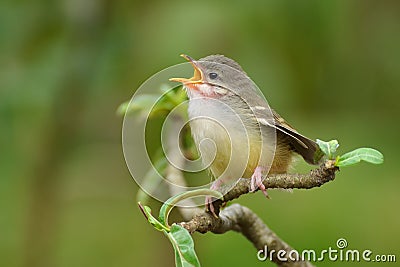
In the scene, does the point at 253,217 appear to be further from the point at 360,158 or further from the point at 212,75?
the point at 360,158

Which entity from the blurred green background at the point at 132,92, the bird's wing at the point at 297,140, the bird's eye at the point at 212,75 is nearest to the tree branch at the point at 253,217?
the bird's wing at the point at 297,140

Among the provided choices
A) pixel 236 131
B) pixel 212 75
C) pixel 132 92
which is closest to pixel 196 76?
pixel 212 75

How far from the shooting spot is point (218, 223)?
118 centimetres

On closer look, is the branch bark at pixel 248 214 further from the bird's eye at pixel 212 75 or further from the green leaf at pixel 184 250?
the bird's eye at pixel 212 75

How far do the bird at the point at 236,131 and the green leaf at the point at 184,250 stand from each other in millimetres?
240

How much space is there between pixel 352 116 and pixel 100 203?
1196 millimetres

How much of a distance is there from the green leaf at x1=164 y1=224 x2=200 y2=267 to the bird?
0.79 feet

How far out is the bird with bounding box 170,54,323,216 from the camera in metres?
1.25

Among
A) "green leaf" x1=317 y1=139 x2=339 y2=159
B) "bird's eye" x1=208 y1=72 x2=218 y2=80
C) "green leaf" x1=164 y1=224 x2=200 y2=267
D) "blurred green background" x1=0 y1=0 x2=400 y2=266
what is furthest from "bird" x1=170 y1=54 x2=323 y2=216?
"blurred green background" x1=0 y1=0 x2=400 y2=266

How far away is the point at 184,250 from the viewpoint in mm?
959

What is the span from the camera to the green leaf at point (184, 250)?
3.14 ft

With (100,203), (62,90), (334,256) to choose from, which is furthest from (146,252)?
(334,256)

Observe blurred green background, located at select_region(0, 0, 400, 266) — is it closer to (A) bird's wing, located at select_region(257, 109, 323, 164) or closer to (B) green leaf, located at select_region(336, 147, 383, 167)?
(A) bird's wing, located at select_region(257, 109, 323, 164)

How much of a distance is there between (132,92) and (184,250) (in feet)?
6.95
